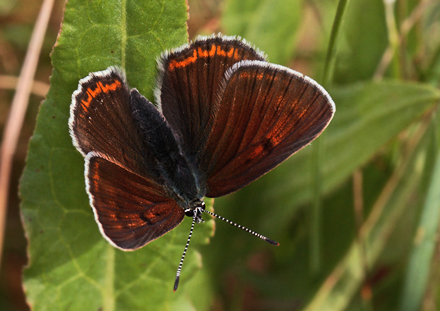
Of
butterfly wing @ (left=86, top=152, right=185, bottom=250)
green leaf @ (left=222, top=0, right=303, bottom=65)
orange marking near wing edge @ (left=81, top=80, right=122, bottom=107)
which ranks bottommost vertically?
butterfly wing @ (left=86, top=152, right=185, bottom=250)

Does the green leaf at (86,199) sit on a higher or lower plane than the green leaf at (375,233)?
higher

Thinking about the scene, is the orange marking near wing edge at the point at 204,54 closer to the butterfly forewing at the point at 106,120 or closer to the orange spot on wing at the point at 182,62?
the orange spot on wing at the point at 182,62

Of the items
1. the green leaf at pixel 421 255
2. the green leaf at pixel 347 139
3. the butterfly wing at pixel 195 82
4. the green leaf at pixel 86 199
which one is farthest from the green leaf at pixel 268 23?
the green leaf at pixel 421 255

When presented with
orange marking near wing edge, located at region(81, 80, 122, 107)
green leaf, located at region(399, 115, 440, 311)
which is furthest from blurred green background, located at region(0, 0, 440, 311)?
orange marking near wing edge, located at region(81, 80, 122, 107)

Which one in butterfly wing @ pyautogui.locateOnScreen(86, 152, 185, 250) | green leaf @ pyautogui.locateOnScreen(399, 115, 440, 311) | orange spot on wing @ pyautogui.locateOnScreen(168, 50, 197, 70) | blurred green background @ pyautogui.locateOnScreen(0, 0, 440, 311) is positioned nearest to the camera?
butterfly wing @ pyautogui.locateOnScreen(86, 152, 185, 250)

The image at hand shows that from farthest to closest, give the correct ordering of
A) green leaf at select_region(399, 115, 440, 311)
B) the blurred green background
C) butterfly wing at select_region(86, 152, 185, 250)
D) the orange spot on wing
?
1. the blurred green background
2. green leaf at select_region(399, 115, 440, 311)
3. the orange spot on wing
4. butterfly wing at select_region(86, 152, 185, 250)

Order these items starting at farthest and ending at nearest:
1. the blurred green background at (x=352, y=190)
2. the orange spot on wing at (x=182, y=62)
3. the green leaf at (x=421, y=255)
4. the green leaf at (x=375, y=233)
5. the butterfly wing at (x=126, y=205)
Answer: the green leaf at (x=375, y=233), the blurred green background at (x=352, y=190), the green leaf at (x=421, y=255), the orange spot on wing at (x=182, y=62), the butterfly wing at (x=126, y=205)

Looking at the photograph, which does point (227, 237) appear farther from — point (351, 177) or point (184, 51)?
point (184, 51)

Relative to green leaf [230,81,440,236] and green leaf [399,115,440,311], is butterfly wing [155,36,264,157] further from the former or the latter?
green leaf [399,115,440,311]
